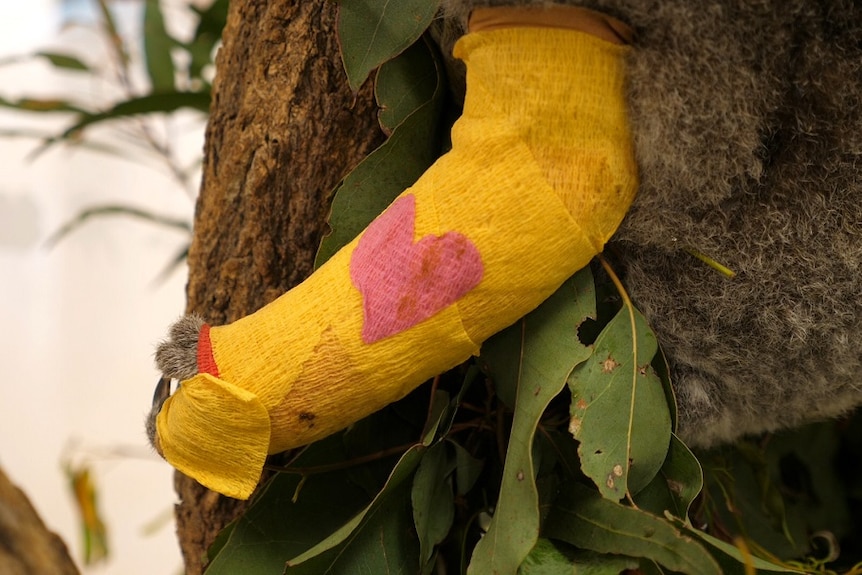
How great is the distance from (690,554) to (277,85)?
463mm

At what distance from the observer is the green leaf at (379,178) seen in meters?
0.60

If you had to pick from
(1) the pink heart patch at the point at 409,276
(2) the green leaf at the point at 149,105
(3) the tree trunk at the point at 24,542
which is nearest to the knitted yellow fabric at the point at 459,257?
(1) the pink heart patch at the point at 409,276

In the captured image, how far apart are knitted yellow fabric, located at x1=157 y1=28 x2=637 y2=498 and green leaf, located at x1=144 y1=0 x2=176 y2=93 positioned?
0.93m

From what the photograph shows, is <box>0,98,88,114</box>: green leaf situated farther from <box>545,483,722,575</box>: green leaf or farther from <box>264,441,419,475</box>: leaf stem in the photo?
<box>545,483,722,575</box>: green leaf

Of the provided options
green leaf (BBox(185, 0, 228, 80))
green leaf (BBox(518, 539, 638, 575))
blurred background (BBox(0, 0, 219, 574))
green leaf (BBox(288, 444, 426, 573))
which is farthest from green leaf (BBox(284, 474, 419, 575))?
blurred background (BBox(0, 0, 219, 574))

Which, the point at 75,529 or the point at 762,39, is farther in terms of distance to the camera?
the point at 75,529

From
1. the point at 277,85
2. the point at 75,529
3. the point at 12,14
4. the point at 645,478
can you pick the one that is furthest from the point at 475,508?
the point at 12,14

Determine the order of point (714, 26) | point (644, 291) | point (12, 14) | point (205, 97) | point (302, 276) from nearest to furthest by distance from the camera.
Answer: point (714, 26)
point (644, 291)
point (302, 276)
point (205, 97)
point (12, 14)

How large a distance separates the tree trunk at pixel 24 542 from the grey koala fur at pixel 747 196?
0.59m

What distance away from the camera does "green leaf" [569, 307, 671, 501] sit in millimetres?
526

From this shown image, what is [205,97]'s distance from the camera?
3.41 ft

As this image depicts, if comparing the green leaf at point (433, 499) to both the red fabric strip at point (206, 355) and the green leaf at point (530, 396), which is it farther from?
the red fabric strip at point (206, 355)

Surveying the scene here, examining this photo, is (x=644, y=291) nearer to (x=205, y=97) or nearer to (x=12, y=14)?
(x=205, y=97)

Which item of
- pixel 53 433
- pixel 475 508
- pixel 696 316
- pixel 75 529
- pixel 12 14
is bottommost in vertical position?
pixel 75 529
